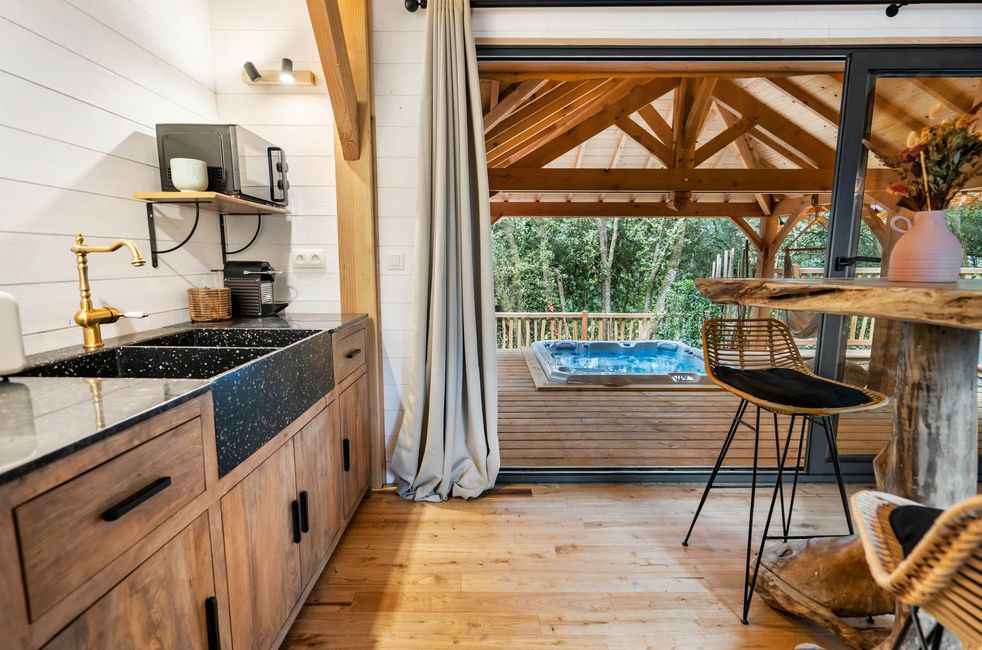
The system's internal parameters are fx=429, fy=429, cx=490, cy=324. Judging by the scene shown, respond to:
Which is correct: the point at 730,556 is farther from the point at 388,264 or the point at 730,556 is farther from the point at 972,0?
the point at 972,0

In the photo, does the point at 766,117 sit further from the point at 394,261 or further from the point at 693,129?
the point at 394,261

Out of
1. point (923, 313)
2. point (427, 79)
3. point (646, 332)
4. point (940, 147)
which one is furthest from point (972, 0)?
point (646, 332)

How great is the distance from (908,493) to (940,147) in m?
0.96

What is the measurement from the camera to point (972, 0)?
197 centimetres

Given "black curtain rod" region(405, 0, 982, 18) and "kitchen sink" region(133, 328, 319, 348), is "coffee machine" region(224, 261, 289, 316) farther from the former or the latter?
"black curtain rod" region(405, 0, 982, 18)

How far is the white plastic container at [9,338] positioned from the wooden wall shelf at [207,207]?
0.73m

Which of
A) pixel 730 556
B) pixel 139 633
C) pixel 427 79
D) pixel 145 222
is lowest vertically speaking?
pixel 730 556

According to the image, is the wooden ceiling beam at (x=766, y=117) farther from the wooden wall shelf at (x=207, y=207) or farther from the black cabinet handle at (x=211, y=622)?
the black cabinet handle at (x=211, y=622)

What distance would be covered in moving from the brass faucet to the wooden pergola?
5.94 ft

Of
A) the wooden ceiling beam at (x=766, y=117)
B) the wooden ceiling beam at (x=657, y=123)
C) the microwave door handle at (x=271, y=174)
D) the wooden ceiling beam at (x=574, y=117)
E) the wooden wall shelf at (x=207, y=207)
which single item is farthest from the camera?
the wooden ceiling beam at (x=657, y=123)

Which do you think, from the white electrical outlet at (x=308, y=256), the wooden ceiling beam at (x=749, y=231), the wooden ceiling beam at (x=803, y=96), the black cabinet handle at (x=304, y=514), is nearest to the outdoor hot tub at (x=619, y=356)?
the wooden ceiling beam at (x=749, y=231)

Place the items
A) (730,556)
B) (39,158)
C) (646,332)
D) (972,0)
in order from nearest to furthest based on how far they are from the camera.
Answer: (39,158) < (730,556) < (972,0) < (646,332)

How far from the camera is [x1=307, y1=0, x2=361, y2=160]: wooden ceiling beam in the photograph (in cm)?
164

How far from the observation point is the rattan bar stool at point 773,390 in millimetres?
1387
